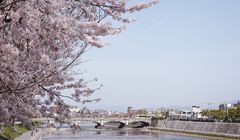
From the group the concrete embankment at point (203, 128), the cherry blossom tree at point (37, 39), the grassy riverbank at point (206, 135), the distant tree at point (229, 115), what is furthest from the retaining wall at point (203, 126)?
the cherry blossom tree at point (37, 39)

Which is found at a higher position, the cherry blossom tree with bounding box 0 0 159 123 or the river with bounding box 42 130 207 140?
the cherry blossom tree with bounding box 0 0 159 123

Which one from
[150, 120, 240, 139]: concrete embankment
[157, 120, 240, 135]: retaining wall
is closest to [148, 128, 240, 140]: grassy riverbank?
[150, 120, 240, 139]: concrete embankment

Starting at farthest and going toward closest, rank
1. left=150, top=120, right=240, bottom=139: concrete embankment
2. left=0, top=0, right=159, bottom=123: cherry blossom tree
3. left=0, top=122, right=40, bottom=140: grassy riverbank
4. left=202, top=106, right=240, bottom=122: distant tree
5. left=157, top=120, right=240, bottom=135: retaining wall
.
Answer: left=202, top=106, right=240, bottom=122: distant tree, left=157, top=120, right=240, bottom=135: retaining wall, left=150, top=120, right=240, bottom=139: concrete embankment, left=0, top=122, right=40, bottom=140: grassy riverbank, left=0, top=0, right=159, bottom=123: cherry blossom tree

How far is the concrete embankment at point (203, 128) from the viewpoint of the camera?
60.1 metres

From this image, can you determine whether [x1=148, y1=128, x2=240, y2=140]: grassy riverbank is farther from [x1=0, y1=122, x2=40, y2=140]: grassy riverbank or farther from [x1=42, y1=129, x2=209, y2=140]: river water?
[x1=0, y1=122, x2=40, y2=140]: grassy riverbank

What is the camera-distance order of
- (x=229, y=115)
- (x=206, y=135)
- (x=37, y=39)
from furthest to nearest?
1. (x=229, y=115)
2. (x=206, y=135)
3. (x=37, y=39)

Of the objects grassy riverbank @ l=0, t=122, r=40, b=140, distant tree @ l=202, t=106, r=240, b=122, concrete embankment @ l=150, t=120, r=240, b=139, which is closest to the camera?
grassy riverbank @ l=0, t=122, r=40, b=140

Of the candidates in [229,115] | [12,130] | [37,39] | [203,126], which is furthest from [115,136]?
[37,39]

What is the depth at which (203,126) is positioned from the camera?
237 feet

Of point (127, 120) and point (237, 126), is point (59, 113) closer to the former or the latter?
point (237, 126)

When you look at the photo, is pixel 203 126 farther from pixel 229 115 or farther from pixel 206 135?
pixel 206 135

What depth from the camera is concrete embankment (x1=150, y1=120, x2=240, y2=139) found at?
60094mm

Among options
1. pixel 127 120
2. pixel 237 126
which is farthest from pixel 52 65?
pixel 127 120

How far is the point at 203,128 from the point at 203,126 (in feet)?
1.82
